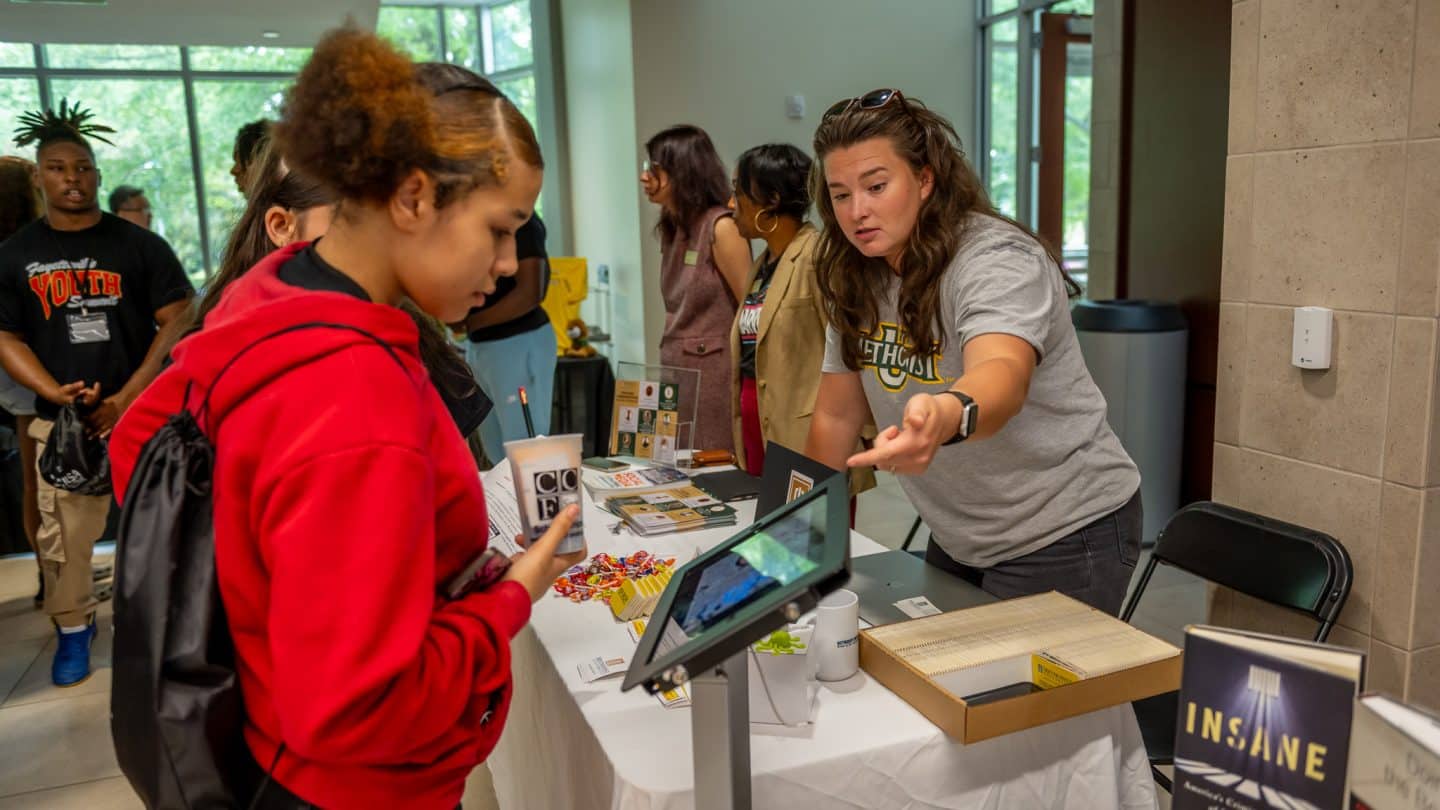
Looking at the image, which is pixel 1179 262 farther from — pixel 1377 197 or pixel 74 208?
pixel 74 208

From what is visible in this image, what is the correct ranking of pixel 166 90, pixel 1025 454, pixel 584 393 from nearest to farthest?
pixel 1025 454 → pixel 584 393 → pixel 166 90

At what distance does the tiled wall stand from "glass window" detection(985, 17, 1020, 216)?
4645 millimetres

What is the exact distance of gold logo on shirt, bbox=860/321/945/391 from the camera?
1692mm

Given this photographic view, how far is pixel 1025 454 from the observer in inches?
65.9

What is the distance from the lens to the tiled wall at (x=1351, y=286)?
1.84 meters

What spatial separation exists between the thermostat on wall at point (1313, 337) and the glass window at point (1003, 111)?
4767mm

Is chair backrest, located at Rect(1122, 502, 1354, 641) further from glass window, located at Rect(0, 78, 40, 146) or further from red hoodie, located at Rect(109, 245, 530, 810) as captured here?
glass window, located at Rect(0, 78, 40, 146)

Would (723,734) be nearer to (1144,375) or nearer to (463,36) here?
(1144,375)

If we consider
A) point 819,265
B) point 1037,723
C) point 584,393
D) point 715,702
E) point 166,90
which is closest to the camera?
point 715,702

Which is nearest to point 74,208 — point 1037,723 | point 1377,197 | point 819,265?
point 819,265

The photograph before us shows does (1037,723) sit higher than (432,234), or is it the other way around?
(432,234)

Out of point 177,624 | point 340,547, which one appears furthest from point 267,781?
point 340,547

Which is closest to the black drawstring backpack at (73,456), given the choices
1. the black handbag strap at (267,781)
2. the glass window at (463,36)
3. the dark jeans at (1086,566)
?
the black handbag strap at (267,781)

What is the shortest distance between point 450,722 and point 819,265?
→ 118 cm
